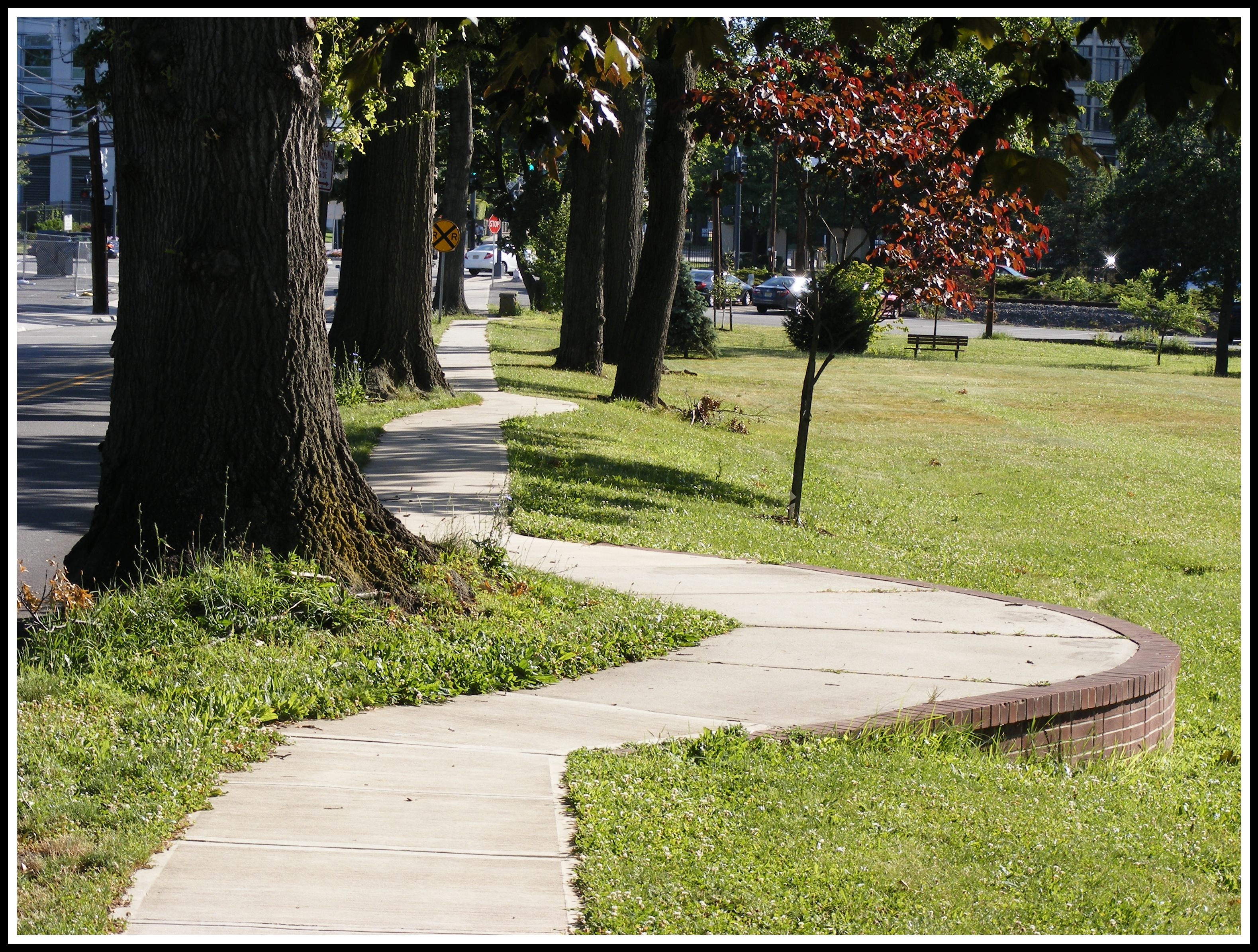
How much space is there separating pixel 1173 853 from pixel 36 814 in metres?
3.69

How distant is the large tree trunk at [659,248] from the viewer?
18078 mm

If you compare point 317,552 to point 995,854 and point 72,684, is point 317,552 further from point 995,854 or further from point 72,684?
point 995,854

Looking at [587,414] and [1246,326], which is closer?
[1246,326]

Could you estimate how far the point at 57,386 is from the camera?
1977cm

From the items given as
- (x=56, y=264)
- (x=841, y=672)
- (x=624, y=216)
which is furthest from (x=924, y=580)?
(x=56, y=264)

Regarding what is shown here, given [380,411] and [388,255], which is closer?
[380,411]

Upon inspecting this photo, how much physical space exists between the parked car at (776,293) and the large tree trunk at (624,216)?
110 feet

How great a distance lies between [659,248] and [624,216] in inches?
257

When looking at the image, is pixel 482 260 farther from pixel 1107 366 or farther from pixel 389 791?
pixel 389 791

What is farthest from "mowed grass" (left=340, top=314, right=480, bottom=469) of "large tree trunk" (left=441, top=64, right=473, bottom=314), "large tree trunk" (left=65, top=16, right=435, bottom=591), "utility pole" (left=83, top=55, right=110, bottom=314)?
"large tree trunk" (left=441, top=64, right=473, bottom=314)

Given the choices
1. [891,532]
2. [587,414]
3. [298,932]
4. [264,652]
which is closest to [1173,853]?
[298,932]

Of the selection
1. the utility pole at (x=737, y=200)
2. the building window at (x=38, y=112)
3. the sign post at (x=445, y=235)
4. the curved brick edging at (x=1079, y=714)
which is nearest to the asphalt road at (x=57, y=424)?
the sign post at (x=445, y=235)

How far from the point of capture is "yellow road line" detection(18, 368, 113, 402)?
18.2 m

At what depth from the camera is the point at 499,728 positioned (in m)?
5.09
